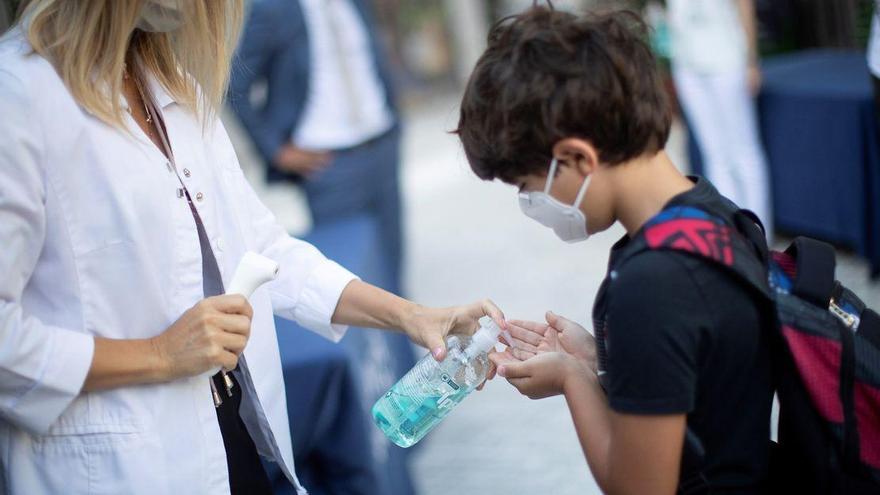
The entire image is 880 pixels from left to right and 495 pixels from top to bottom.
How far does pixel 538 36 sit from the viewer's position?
1.42m

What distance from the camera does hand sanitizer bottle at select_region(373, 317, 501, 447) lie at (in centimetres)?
179

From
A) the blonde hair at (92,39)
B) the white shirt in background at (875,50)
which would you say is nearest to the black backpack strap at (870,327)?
the blonde hair at (92,39)

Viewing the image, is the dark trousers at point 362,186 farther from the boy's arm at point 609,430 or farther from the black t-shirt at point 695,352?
the black t-shirt at point 695,352

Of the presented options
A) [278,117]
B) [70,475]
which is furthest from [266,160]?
[70,475]

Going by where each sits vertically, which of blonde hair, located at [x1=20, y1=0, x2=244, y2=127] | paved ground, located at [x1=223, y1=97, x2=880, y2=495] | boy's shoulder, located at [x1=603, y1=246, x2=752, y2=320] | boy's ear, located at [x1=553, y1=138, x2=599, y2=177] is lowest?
paved ground, located at [x1=223, y1=97, x2=880, y2=495]

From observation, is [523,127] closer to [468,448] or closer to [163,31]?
[163,31]

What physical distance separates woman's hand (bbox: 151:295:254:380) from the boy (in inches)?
17.3

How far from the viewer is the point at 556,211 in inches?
58.7

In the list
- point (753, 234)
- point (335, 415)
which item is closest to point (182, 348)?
point (753, 234)

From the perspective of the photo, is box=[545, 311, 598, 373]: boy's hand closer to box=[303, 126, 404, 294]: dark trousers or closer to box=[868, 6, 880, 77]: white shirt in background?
box=[868, 6, 880, 77]: white shirt in background

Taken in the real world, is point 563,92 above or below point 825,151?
above

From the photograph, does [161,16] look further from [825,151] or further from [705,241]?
[825,151]

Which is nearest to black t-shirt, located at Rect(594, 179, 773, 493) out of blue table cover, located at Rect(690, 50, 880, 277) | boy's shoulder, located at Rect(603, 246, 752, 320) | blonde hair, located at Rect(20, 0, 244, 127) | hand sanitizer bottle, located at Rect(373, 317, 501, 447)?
boy's shoulder, located at Rect(603, 246, 752, 320)

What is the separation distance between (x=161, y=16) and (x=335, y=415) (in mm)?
1392
